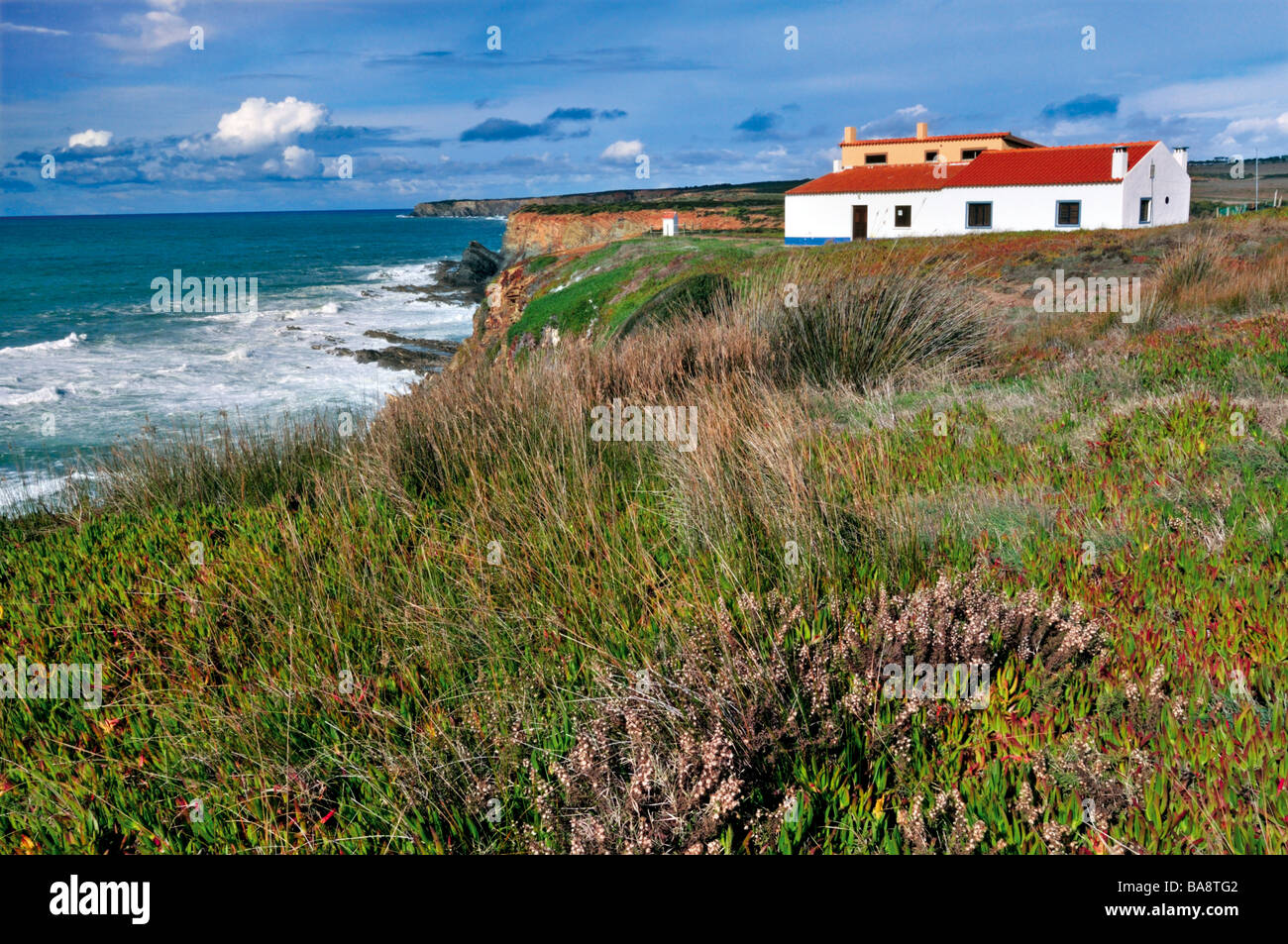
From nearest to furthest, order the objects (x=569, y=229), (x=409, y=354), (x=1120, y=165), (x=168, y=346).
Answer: (x=409, y=354) → (x=1120, y=165) → (x=168, y=346) → (x=569, y=229)

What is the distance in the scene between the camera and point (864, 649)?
3.05m

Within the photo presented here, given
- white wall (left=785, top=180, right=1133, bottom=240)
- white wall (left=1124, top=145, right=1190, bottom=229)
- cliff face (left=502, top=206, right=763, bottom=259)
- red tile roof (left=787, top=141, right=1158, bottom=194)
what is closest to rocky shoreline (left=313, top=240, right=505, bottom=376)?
cliff face (left=502, top=206, right=763, bottom=259)

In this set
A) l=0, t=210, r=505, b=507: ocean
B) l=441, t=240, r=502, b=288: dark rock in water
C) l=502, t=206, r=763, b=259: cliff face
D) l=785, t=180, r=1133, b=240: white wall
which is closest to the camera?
l=0, t=210, r=505, b=507: ocean

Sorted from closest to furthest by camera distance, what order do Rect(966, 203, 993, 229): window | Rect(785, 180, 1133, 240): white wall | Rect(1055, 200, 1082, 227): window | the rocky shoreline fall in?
the rocky shoreline < Rect(785, 180, 1133, 240): white wall < Rect(1055, 200, 1082, 227): window < Rect(966, 203, 993, 229): window

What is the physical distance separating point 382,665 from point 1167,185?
45562 mm

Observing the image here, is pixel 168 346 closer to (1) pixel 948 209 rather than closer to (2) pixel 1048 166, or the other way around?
(1) pixel 948 209

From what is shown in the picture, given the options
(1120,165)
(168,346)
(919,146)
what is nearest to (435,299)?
(168,346)

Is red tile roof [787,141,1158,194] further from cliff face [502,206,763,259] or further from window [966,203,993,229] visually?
cliff face [502,206,763,259]

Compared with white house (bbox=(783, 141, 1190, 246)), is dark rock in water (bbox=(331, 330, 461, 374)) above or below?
below

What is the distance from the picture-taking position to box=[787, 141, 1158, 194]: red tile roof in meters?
35.4

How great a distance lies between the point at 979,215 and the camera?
122ft

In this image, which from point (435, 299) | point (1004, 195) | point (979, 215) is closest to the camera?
point (1004, 195)

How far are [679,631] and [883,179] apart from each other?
4064 centimetres
